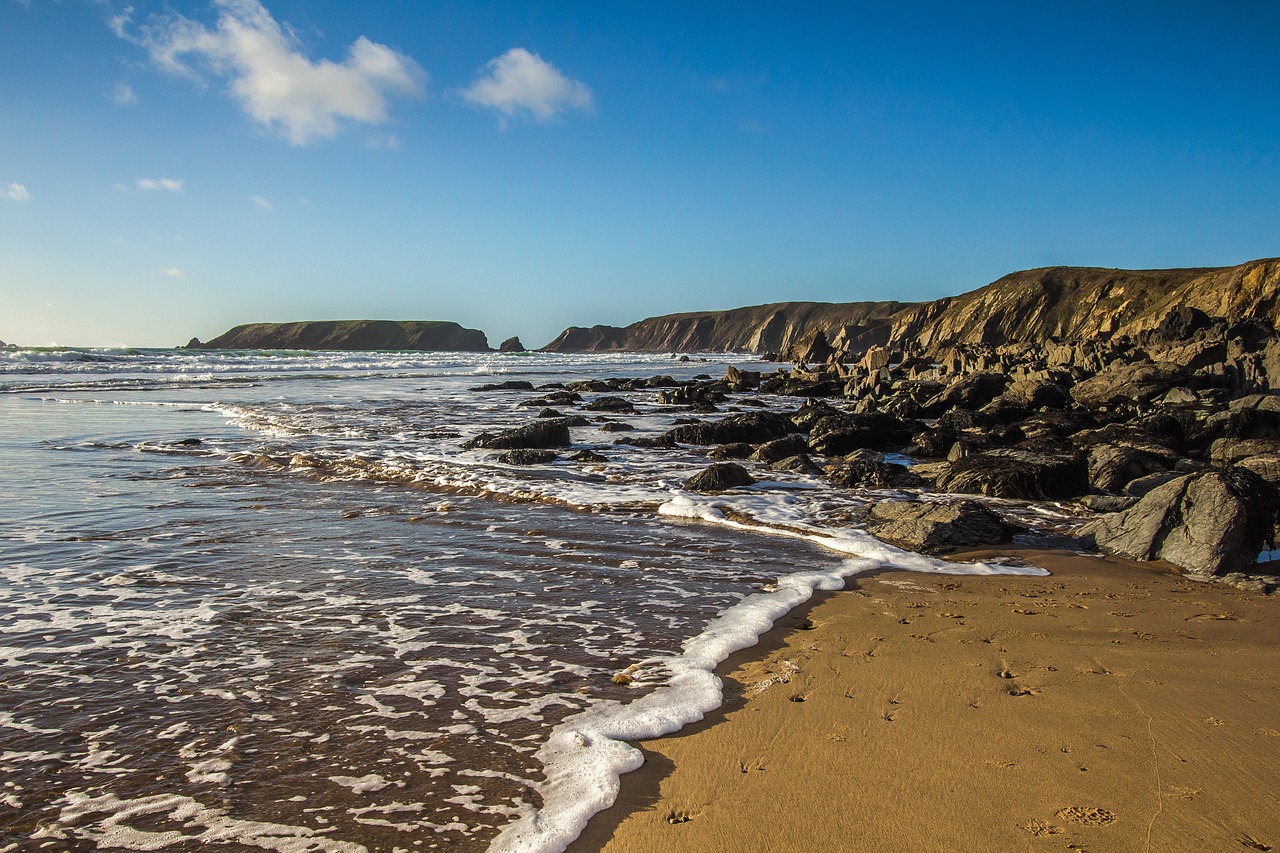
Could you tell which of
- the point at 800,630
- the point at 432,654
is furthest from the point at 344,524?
the point at 800,630

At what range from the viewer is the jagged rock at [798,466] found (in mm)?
11305

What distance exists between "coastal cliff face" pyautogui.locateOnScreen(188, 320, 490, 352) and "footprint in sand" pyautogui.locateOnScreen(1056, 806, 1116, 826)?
151702mm

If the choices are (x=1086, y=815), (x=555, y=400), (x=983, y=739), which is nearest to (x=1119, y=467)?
(x=983, y=739)

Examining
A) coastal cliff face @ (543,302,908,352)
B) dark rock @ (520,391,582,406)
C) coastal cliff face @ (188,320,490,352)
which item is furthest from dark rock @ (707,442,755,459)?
coastal cliff face @ (188,320,490,352)

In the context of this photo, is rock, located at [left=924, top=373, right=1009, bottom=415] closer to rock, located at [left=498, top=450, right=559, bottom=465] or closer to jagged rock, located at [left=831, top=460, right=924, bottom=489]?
jagged rock, located at [left=831, top=460, right=924, bottom=489]

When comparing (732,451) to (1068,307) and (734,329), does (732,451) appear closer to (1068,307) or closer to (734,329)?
(1068,307)

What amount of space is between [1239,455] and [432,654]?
11156 mm

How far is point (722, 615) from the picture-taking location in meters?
5.29

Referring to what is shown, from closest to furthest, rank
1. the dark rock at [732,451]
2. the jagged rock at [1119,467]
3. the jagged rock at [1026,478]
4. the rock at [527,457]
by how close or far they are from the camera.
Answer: the jagged rock at [1026,478] < the jagged rock at [1119,467] < the rock at [527,457] < the dark rock at [732,451]

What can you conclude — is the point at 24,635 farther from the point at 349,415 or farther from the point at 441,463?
the point at 349,415

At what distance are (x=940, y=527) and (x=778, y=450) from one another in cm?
521

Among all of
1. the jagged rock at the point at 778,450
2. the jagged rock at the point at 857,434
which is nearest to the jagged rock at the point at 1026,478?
the jagged rock at the point at 778,450

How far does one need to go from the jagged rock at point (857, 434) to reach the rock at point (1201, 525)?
20.9 feet

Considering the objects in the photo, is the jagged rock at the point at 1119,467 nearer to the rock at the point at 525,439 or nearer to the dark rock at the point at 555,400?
the rock at the point at 525,439
